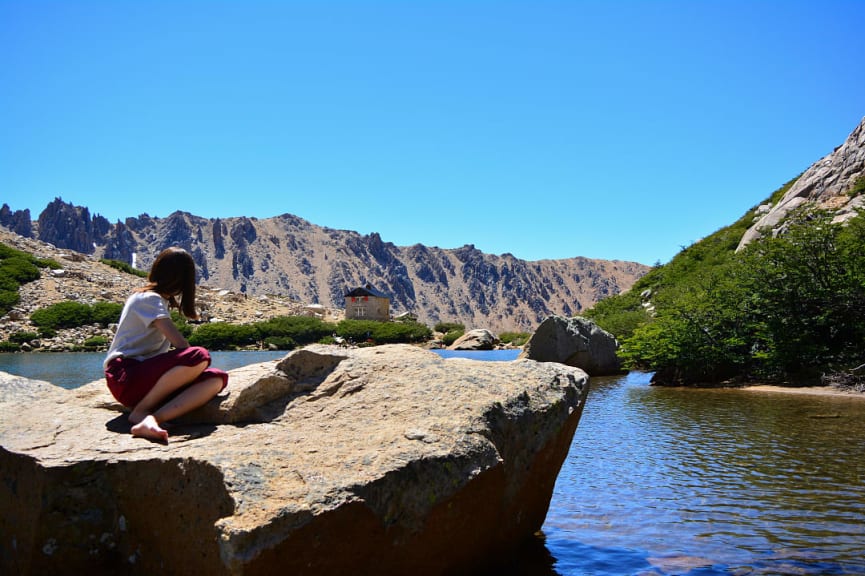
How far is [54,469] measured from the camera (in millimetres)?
4410

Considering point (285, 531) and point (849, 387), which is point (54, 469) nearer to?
point (285, 531)

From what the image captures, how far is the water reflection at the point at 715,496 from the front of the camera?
20.5ft

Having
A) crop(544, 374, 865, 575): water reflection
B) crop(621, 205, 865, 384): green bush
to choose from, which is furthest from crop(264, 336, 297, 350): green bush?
crop(544, 374, 865, 575): water reflection

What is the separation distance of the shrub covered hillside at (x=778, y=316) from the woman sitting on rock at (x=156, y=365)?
67.0ft

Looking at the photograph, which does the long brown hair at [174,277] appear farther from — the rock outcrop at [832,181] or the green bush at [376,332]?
the green bush at [376,332]

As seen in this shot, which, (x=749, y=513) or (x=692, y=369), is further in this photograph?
(x=692, y=369)

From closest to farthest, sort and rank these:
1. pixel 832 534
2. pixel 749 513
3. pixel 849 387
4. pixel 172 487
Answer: pixel 172 487 < pixel 832 534 < pixel 749 513 < pixel 849 387

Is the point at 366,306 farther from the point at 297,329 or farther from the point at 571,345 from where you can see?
the point at 571,345

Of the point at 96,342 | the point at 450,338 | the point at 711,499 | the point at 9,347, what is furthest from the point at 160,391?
the point at 450,338

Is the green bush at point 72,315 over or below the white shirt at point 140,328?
over

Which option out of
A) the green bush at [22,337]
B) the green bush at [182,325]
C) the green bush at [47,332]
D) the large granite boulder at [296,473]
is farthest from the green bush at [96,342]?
the large granite boulder at [296,473]

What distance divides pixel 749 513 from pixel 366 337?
280 feet


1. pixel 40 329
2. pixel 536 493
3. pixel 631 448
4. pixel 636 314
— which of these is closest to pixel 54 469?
pixel 536 493

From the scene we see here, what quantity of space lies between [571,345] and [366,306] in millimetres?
80855
